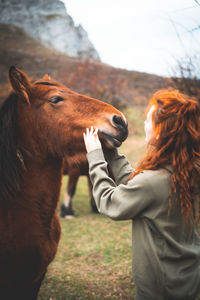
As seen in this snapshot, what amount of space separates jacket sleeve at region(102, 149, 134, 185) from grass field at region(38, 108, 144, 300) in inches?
86.3

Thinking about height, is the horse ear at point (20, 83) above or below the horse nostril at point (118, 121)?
above

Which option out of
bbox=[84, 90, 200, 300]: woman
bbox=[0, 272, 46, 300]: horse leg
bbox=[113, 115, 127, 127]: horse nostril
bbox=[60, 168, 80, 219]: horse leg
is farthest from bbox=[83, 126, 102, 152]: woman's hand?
bbox=[60, 168, 80, 219]: horse leg

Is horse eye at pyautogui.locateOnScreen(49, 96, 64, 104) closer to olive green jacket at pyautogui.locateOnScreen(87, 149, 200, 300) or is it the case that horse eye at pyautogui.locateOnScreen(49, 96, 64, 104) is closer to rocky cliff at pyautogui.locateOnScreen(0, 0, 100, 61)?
olive green jacket at pyautogui.locateOnScreen(87, 149, 200, 300)

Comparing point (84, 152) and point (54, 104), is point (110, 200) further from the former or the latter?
point (54, 104)

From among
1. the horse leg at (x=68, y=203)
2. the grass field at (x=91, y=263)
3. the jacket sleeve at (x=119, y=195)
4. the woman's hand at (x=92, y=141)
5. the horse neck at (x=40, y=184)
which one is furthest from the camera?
the horse leg at (x=68, y=203)

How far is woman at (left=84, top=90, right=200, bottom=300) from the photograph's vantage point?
1437 millimetres

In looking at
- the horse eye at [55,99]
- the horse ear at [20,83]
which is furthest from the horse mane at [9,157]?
the horse eye at [55,99]

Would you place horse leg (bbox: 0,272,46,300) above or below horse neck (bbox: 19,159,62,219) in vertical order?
below

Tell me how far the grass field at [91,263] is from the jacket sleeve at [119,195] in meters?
2.38

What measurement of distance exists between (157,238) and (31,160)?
51.9 inches

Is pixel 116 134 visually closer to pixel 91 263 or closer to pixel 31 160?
pixel 31 160

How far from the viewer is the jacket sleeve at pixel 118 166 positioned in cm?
199

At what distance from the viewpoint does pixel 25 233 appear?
2033 mm

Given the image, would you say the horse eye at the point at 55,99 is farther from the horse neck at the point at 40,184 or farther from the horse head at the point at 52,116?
the horse neck at the point at 40,184
